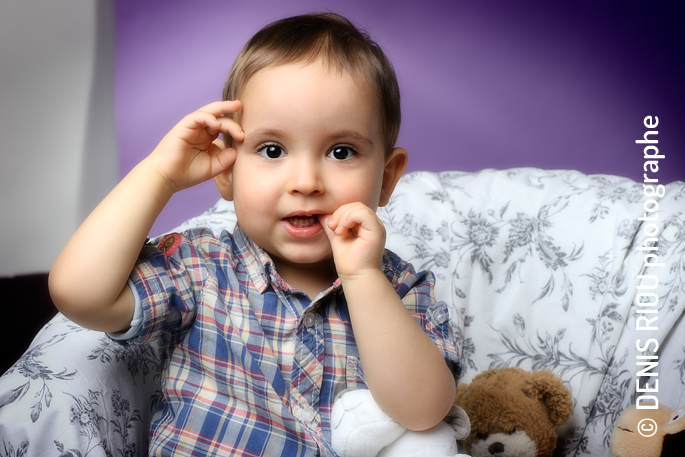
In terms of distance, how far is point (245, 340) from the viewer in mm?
993

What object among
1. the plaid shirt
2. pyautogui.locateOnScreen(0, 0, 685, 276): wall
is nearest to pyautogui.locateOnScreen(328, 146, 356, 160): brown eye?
the plaid shirt

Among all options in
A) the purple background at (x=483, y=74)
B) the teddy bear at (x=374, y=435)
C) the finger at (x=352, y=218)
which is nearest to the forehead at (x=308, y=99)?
the finger at (x=352, y=218)

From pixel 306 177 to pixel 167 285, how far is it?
0.89ft

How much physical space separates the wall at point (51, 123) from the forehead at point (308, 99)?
0.71m

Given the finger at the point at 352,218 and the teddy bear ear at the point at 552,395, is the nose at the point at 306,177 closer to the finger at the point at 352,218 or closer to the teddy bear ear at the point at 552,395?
the finger at the point at 352,218

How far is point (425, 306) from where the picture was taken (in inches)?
42.6

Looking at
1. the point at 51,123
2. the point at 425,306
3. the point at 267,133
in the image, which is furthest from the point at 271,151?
the point at 51,123

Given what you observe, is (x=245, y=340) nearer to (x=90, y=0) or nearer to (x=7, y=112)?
(x=7, y=112)

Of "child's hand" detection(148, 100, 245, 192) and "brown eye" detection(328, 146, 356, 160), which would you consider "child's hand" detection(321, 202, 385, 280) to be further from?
"child's hand" detection(148, 100, 245, 192)

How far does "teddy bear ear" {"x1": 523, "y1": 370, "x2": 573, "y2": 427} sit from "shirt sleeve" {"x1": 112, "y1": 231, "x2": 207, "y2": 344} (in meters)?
0.73

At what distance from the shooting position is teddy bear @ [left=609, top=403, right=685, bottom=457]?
1099 mm

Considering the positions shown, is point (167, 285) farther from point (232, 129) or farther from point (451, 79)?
point (451, 79)

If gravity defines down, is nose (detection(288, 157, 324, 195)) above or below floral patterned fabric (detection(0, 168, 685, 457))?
above

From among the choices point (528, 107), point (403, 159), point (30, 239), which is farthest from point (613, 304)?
point (30, 239)
